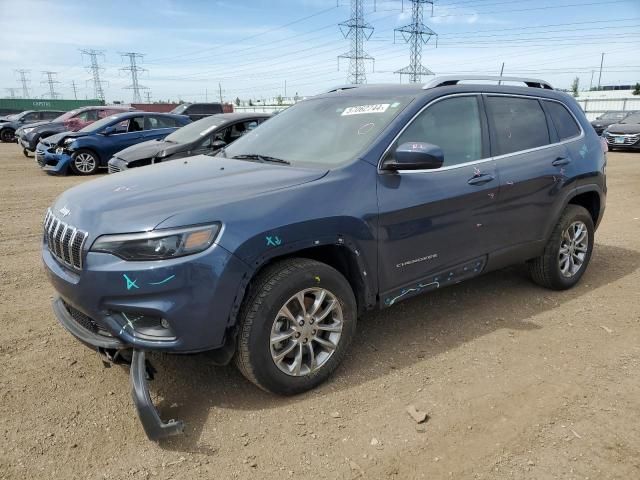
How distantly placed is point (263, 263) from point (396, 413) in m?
1.17

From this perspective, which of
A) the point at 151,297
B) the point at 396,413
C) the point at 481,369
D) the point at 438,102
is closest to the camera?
the point at 151,297

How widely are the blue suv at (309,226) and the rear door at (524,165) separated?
0.05ft

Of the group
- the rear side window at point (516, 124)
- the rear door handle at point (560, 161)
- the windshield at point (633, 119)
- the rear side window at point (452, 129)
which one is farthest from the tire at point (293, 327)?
the windshield at point (633, 119)

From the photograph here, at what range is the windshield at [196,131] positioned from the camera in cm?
964

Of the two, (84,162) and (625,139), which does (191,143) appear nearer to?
(84,162)

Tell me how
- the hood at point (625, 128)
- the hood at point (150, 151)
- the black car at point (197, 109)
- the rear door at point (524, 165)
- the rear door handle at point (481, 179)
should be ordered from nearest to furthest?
the rear door handle at point (481, 179) < the rear door at point (524, 165) < the hood at point (150, 151) < the hood at point (625, 128) < the black car at point (197, 109)

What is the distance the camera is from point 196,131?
32.5 ft

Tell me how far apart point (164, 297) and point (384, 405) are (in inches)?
56.3

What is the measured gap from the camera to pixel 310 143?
12.0 ft

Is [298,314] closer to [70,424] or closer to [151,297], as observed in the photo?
[151,297]

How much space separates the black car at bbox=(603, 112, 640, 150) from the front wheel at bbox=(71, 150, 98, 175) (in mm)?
17874

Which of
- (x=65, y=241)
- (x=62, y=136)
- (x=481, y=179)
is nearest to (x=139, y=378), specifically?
(x=65, y=241)

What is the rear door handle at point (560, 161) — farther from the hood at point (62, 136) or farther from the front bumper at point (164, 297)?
the hood at point (62, 136)

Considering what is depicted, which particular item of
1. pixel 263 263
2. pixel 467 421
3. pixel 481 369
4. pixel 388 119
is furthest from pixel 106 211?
pixel 481 369
